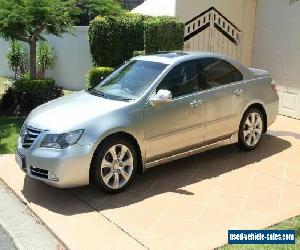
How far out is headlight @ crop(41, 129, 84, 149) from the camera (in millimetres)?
5792

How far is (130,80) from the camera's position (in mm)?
6961

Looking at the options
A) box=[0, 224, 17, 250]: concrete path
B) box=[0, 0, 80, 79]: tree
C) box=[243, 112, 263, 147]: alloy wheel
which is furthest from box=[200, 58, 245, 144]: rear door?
box=[0, 0, 80, 79]: tree

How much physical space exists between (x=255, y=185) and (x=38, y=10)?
6.25m

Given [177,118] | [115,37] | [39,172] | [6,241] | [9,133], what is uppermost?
[115,37]

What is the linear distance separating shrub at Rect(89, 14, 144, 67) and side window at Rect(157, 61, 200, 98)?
5.29 meters

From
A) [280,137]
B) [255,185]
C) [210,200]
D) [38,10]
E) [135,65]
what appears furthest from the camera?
[38,10]

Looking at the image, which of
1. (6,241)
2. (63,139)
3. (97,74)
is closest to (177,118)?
(63,139)

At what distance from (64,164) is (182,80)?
2.18 meters

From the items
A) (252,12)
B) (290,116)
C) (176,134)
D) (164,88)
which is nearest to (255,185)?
(176,134)

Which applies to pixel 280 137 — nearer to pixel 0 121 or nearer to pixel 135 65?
pixel 135 65

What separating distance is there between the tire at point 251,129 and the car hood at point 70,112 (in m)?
2.27

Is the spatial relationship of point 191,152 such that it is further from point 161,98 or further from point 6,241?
point 6,241

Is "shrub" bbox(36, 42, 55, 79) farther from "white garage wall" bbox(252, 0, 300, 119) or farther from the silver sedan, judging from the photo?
the silver sedan

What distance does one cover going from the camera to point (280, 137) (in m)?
8.86
